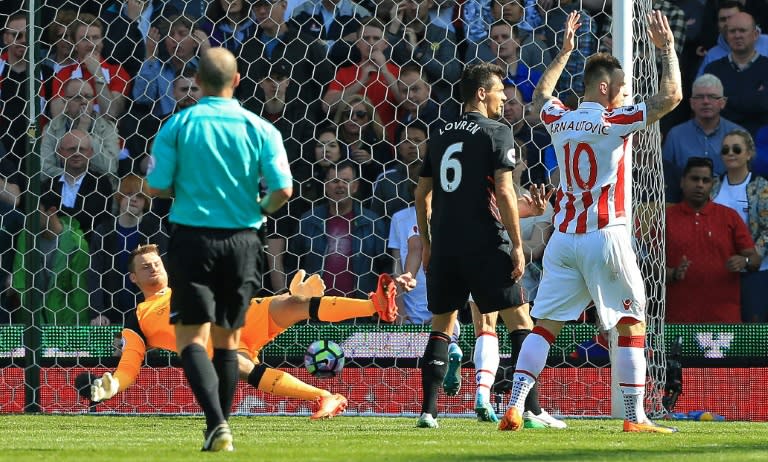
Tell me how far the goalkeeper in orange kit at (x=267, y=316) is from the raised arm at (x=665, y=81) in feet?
6.69

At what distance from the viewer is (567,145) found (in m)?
7.62

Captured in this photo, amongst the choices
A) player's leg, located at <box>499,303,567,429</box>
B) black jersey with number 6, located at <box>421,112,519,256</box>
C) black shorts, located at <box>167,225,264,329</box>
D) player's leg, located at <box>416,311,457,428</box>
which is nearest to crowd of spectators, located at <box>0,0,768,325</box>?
player's leg, located at <box>499,303,567,429</box>

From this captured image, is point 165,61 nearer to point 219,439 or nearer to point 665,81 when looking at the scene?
point 665,81

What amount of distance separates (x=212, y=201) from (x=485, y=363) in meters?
2.87

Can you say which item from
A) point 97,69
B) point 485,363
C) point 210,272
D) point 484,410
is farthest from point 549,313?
point 97,69

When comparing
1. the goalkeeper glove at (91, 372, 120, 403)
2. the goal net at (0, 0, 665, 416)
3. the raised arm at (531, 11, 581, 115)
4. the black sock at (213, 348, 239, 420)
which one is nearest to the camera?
the black sock at (213, 348, 239, 420)

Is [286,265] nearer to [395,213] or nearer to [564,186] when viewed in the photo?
[395,213]

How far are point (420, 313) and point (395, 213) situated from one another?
77 centimetres

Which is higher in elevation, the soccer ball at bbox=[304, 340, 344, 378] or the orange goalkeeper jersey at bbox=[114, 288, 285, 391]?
the orange goalkeeper jersey at bbox=[114, 288, 285, 391]

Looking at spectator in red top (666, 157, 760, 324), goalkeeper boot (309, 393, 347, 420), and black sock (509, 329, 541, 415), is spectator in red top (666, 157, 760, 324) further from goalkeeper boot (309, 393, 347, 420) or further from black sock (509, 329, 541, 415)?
goalkeeper boot (309, 393, 347, 420)

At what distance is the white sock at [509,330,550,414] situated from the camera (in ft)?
24.7

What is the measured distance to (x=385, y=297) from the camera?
852 cm

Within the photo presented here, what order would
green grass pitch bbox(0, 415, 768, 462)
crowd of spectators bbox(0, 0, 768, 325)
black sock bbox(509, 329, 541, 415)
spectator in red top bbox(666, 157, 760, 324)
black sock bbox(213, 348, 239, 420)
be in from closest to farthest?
green grass pitch bbox(0, 415, 768, 462)
black sock bbox(213, 348, 239, 420)
black sock bbox(509, 329, 541, 415)
spectator in red top bbox(666, 157, 760, 324)
crowd of spectators bbox(0, 0, 768, 325)

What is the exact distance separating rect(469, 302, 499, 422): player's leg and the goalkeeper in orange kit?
1.80 feet
